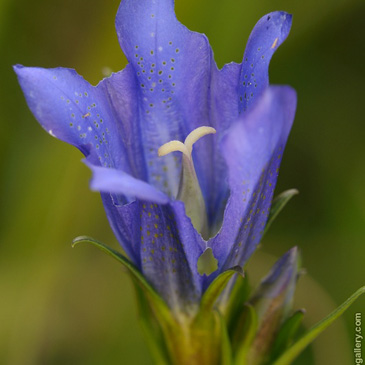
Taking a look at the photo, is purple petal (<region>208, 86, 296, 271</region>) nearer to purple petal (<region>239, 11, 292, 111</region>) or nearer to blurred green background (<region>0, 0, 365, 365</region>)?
purple petal (<region>239, 11, 292, 111</region>)

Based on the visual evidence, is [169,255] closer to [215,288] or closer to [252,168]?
[215,288]

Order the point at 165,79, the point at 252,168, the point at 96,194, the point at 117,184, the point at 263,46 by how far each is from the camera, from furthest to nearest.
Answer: the point at 96,194
the point at 165,79
the point at 263,46
the point at 252,168
the point at 117,184

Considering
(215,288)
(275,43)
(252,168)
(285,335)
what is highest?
(275,43)

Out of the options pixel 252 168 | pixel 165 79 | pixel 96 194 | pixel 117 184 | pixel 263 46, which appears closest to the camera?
pixel 117 184

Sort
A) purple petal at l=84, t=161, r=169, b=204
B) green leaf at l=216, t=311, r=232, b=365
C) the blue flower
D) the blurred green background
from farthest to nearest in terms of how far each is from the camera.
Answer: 1. the blurred green background
2. green leaf at l=216, t=311, r=232, b=365
3. the blue flower
4. purple petal at l=84, t=161, r=169, b=204

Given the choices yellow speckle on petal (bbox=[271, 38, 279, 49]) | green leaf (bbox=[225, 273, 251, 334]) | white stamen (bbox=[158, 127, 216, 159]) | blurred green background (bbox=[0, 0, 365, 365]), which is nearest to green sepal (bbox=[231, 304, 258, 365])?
green leaf (bbox=[225, 273, 251, 334])

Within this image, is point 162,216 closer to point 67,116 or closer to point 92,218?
point 67,116

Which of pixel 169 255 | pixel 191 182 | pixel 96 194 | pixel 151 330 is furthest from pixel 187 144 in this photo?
pixel 96 194
